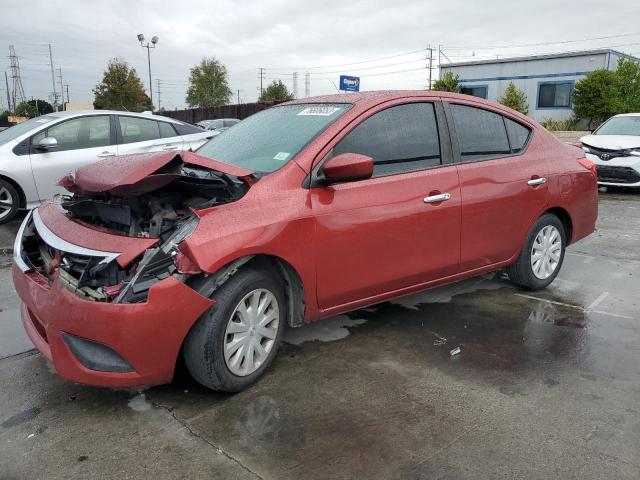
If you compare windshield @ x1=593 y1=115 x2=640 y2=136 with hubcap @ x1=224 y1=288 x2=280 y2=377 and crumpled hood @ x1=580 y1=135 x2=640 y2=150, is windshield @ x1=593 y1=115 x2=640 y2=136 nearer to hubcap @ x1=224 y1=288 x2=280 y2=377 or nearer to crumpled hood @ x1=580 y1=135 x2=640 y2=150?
crumpled hood @ x1=580 y1=135 x2=640 y2=150

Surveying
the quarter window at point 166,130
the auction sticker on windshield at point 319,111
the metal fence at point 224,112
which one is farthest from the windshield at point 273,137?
the metal fence at point 224,112

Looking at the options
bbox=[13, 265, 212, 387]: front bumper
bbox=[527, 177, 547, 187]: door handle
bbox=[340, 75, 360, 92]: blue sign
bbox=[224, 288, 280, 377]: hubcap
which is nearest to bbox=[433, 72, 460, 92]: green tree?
bbox=[340, 75, 360, 92]: blue sign

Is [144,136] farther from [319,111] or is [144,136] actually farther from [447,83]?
[447,83]

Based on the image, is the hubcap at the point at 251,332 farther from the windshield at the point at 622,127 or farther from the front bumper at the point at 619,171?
the windshield at the point at 622,127

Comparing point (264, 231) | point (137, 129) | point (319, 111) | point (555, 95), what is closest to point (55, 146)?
point (137, 129)

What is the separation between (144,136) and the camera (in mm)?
8211

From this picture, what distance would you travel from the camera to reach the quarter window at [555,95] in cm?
2919

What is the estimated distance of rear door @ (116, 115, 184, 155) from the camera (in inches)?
316

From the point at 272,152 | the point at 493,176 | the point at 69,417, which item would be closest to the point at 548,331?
the point at 493,176

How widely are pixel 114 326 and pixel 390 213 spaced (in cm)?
180

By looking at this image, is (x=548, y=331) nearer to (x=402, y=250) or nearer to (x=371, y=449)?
(x=402, y=250)

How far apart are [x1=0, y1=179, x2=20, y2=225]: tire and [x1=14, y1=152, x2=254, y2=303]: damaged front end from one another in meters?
4.34

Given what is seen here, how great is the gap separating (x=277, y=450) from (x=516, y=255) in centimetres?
285

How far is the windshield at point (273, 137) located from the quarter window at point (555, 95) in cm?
2885
